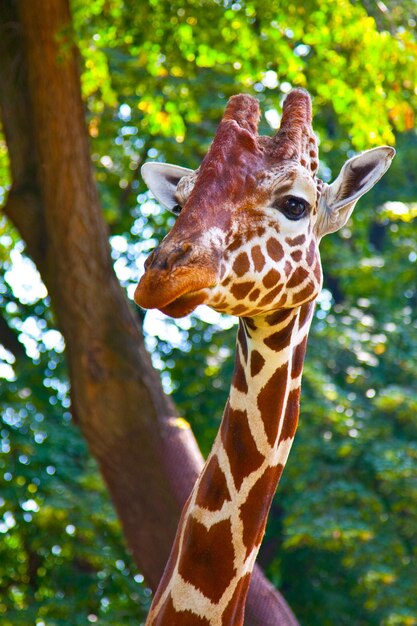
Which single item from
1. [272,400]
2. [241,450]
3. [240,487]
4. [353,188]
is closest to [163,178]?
[353,188]

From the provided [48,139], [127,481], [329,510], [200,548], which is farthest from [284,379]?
[329,510]

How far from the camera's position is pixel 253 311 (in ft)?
12.7

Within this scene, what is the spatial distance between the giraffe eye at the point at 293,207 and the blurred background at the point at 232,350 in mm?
3701

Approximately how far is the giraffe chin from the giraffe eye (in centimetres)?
61

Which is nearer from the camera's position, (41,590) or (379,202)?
(41,590)

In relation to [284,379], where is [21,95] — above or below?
below

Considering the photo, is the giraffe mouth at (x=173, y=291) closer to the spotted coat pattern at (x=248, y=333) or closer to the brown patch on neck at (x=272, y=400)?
the spotted coat pattern at (x=248, y=333)

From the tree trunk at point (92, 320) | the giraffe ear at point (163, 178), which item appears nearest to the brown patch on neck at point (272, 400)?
the giraffe ear at point (163, 178)

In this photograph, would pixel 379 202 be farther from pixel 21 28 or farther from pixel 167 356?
pixel 21 28

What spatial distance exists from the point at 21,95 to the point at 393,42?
2.62m

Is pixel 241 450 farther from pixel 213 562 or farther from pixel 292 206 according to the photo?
pixel 292 206

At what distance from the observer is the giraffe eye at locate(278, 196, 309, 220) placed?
3.91 metres

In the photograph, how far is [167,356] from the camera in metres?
13.3

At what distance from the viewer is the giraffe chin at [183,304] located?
134 inches
